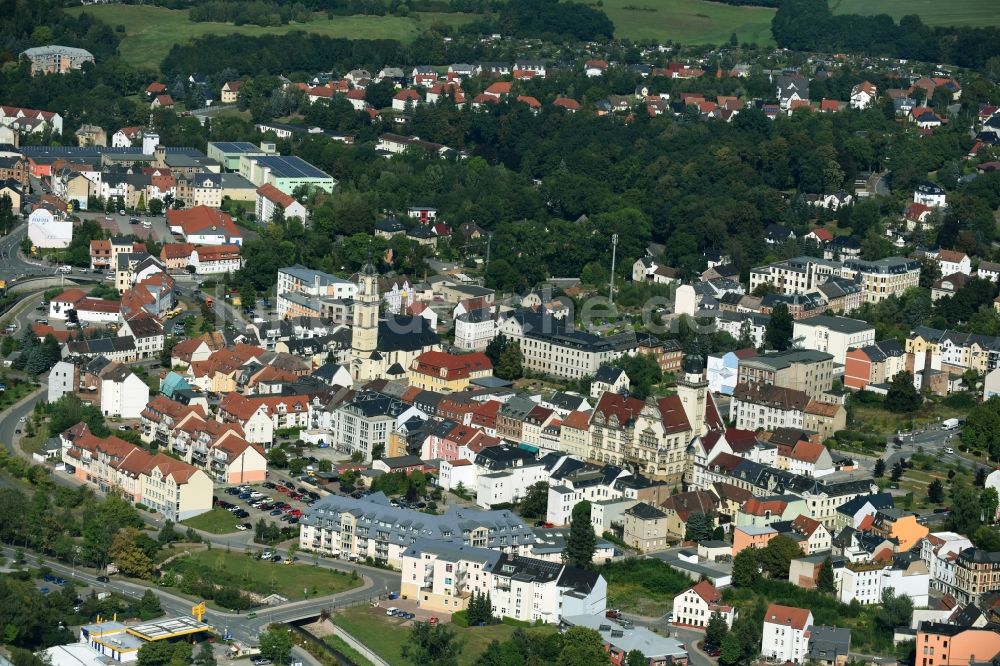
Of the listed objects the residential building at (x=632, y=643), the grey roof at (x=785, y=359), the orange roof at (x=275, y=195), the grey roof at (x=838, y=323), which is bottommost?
the residential building at (x=632, y=643)

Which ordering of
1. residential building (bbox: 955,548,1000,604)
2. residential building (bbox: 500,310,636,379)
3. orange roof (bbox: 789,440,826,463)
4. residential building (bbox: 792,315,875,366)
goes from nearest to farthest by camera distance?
residential building (bbox: 955,548,1000,604)
orange roof (bbox: 789,440,826,463)
residential building (bbox: 500,310,636,379)
residential building (bbox: 792,315,875,366)

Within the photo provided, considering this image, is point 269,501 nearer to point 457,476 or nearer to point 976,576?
point 457,476

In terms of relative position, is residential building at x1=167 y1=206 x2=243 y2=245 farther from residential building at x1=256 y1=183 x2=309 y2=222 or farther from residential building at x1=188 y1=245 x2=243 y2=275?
residential building at x1=256 y1=183 x2=309 y2=222

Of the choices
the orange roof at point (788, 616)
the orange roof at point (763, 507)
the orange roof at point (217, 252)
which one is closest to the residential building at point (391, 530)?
the orange roof at point (763, 507)

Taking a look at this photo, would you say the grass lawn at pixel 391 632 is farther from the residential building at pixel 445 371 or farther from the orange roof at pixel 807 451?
the residential building at pixel 445 371

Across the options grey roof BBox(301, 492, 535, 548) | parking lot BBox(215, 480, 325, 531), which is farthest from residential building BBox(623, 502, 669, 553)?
parking lot BBox(215, 480, 325, 531)

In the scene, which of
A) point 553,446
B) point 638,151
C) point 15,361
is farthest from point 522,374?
point 638,151

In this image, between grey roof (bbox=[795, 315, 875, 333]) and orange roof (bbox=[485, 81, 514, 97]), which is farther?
orange roof (bbox=[485, 81, 514, 97])
